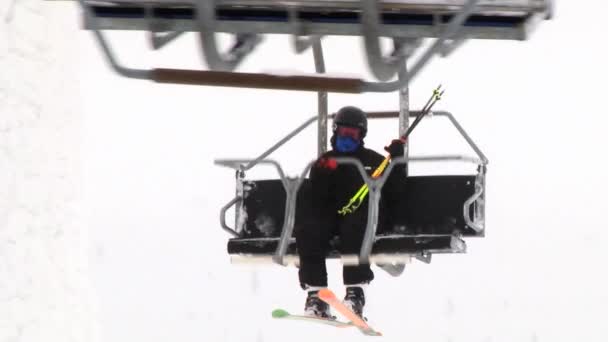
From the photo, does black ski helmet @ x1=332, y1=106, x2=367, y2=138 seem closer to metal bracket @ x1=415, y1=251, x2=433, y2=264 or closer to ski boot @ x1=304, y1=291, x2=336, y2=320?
metal bracket @ x1=415, y1=251, x2=433, y2=264

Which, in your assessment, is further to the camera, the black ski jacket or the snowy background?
the snowy background

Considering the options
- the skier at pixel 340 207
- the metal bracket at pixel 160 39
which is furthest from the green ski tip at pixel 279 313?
the metal bracket at pixel 160 39

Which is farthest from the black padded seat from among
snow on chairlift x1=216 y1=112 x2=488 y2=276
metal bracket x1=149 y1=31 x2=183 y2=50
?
metal bracket x1=149 y1=31 x2=183 y2=50

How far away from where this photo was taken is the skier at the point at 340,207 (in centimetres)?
591

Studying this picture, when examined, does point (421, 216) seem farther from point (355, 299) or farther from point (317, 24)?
point (317, 24)

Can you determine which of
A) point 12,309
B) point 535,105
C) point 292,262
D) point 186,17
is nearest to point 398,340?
point 12,309

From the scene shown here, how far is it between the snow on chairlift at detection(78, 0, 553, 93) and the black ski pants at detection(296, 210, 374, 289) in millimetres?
1535

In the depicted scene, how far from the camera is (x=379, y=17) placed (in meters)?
4.15

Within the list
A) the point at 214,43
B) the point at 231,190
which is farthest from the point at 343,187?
the point at 231,190

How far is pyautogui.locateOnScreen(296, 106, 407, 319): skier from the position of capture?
5.91 metres

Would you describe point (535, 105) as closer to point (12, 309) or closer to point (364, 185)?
point (12, 309)

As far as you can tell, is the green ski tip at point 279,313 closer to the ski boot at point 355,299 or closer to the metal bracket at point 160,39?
the ski boot at point 355,299

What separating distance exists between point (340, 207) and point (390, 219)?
0.20 m

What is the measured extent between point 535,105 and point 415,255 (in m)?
15.0
